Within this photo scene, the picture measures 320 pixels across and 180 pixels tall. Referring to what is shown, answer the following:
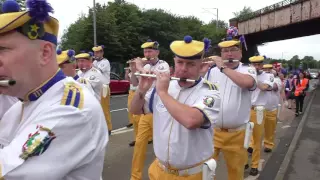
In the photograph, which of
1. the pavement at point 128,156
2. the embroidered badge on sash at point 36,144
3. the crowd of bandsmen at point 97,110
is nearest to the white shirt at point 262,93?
the crowd of bandsmen at point 97,110

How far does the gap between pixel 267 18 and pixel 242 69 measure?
78.8ft

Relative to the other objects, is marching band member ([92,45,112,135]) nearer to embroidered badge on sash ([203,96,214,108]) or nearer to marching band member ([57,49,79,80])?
marching band member ([57,49,79,80])

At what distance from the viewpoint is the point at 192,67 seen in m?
3.05

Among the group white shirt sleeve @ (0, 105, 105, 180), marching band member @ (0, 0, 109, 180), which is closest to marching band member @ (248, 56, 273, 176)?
marching band member @ (0, 0, 109, 180)

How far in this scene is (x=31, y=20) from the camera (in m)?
1.48

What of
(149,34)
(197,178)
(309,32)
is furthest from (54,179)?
(149,34)

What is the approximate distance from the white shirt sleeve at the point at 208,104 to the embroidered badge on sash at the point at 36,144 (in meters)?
1.57

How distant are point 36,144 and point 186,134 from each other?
169cm

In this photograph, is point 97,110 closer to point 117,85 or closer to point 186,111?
point 186,111

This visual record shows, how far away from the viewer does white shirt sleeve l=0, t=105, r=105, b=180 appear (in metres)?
1.34

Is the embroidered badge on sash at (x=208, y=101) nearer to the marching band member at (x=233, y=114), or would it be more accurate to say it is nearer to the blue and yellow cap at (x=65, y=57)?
the marching band member at (x=233, y=114)

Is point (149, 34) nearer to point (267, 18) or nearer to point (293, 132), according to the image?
point (267, 18)

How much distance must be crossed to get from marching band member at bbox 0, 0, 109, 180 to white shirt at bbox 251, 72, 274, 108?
585 centimetres

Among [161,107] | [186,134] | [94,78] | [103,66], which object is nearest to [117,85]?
[103,66]
